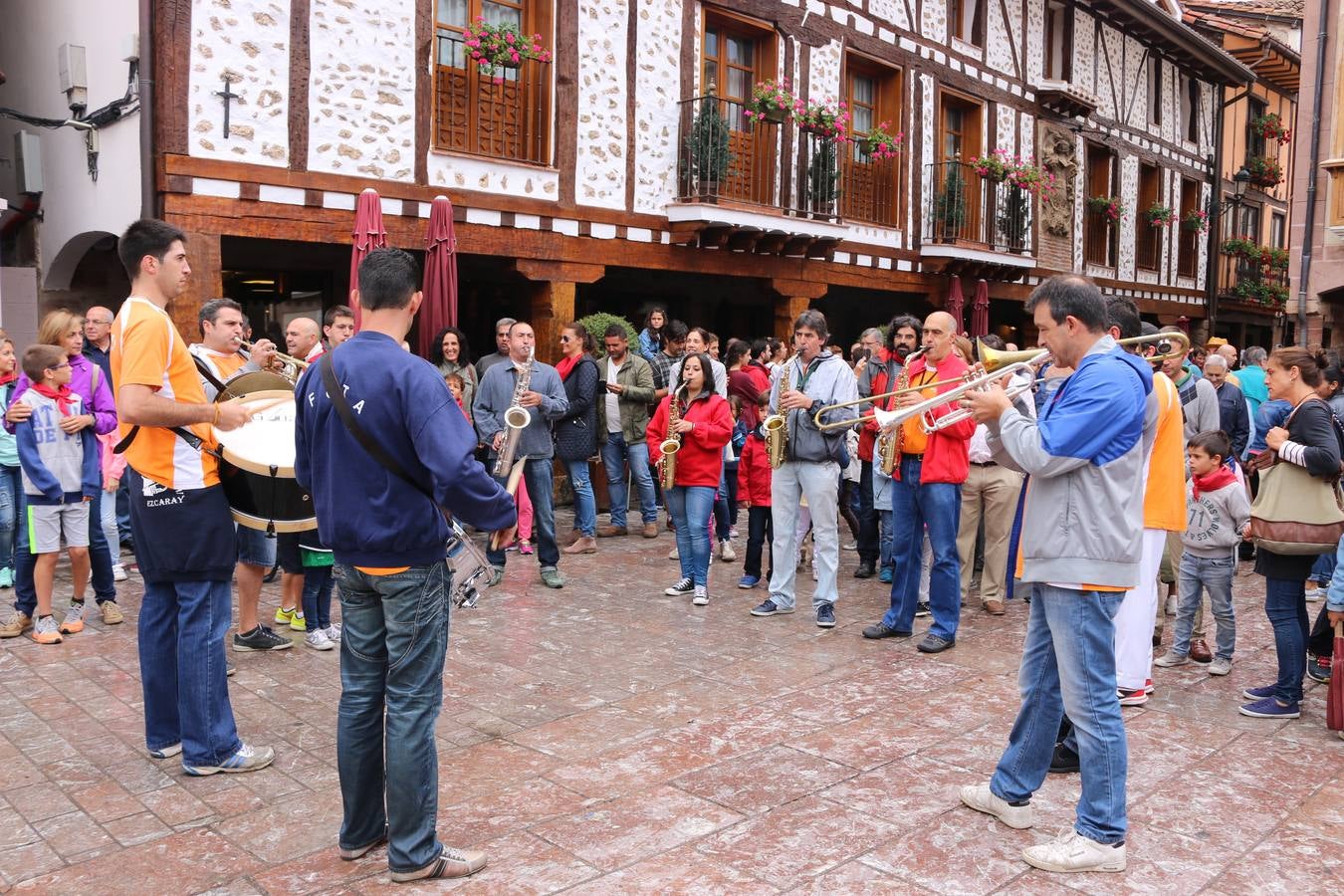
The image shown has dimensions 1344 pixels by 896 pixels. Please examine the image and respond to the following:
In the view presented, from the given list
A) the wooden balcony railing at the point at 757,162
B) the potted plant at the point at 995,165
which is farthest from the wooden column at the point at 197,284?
the potted plant at the point at 995,165

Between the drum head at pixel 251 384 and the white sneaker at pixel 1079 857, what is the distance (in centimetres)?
375

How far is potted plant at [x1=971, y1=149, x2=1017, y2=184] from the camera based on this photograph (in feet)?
55.9

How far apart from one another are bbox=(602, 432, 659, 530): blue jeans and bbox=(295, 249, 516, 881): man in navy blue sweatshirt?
6762mm

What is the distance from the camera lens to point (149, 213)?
30.3 feet

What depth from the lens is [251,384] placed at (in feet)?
16.4

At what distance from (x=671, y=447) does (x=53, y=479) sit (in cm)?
381

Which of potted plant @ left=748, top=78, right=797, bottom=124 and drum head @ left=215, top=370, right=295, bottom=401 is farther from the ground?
potted plant @ left=748, top=78, right=797, bottom=124

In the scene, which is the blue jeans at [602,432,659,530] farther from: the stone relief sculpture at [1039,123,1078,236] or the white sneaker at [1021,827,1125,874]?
the stone relief sculpture at [1039,123,1078,236]

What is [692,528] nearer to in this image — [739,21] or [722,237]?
[722,237]

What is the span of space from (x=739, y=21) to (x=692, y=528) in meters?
8.37

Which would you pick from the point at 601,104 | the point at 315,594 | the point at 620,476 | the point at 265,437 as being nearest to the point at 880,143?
the point at 601,104

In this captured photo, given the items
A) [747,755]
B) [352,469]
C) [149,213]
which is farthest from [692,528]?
[149,213]

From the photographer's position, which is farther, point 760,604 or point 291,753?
point 760,604

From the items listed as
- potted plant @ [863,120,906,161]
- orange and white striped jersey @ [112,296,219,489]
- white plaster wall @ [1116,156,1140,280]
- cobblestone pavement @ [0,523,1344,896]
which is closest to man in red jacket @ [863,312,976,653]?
cobblestone pavement @ [0,523,1344,896]
